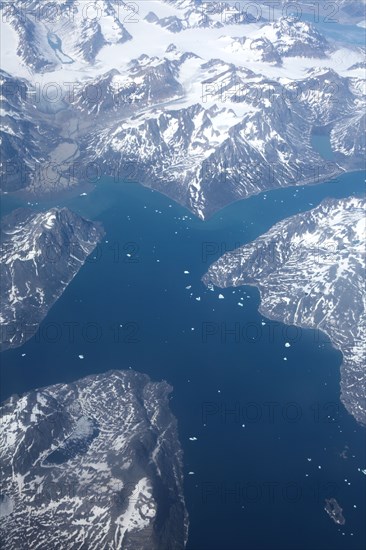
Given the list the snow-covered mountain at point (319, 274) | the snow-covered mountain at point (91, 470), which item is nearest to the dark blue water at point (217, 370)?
the snow-covered mountain at point (319, 274)

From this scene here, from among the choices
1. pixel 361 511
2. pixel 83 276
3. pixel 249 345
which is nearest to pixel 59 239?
pixel 83 276

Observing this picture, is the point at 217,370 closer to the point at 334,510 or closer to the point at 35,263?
the point at 334,510

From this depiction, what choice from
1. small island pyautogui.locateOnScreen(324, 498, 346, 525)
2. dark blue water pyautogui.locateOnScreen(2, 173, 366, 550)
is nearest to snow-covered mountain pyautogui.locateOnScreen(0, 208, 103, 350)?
dark blue water pyautogui.locateOnScreen(2, 173, 366, 550)

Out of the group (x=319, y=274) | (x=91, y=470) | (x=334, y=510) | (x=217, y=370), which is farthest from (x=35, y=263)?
(x=334, y=510)

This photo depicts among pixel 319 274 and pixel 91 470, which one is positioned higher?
pixel 91 470

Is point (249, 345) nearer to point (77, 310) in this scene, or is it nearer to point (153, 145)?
point (77, 310)

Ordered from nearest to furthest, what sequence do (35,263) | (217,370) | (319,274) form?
(217,370)
(35,263)
(319,274)

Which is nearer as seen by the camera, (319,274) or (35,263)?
(35,263)
